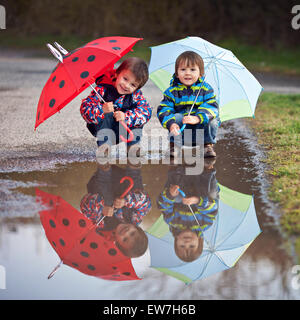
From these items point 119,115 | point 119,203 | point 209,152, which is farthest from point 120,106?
point 119,203

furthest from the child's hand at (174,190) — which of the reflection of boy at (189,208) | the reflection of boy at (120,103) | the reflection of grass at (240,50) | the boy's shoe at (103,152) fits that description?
the reflection of grass at (240,50)

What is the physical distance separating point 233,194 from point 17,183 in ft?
5.57

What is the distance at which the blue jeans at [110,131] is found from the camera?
5.72 metres

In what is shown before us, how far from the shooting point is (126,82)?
18.3 feet

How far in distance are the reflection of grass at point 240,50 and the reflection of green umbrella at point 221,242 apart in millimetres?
9281

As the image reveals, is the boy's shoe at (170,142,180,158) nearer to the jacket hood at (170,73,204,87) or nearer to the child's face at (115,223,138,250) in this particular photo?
the jacket hood at (170,73,204,87)

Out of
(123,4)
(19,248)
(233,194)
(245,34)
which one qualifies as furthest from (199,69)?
(123,4)

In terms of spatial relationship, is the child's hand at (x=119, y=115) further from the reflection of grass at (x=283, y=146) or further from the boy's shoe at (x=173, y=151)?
the reflection of grass at (x=283, y=146)

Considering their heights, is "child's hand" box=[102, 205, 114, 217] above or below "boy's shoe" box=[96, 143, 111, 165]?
below

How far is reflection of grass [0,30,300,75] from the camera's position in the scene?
13922 mm

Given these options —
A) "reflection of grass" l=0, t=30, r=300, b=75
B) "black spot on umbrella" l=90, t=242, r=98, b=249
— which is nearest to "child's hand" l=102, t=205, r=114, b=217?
"black spot on umbrella" l=90, t=242, r=98, b=249

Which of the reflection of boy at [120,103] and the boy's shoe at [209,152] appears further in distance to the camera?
the boy's shoe at [209,152]
